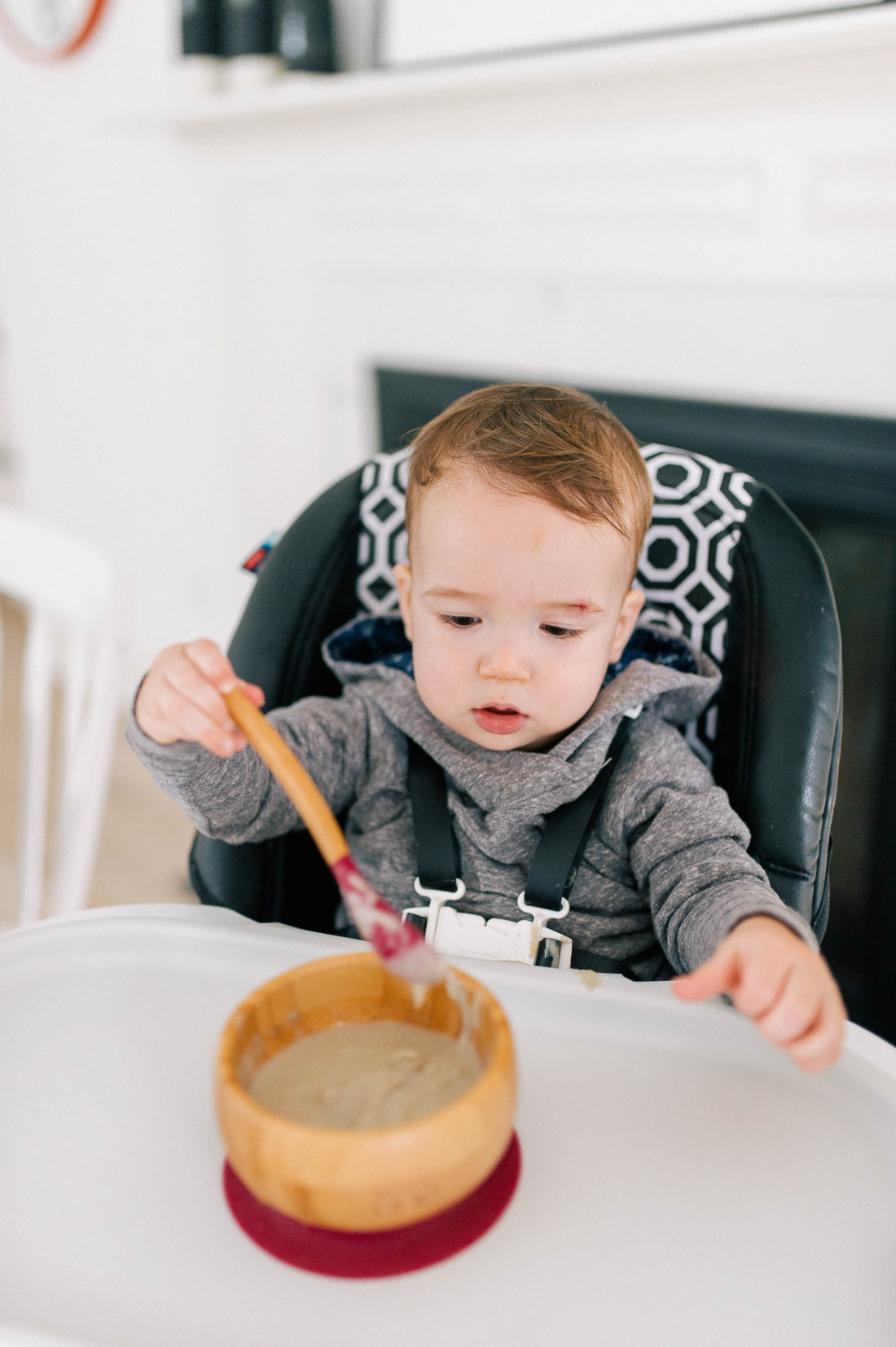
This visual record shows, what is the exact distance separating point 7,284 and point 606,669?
2464mm

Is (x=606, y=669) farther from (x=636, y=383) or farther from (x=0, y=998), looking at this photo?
(x=636, y=383)

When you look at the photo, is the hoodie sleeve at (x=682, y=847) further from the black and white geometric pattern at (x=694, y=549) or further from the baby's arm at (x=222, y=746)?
the baby's arm at (x=222, y=746)

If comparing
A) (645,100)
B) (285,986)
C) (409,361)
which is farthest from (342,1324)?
(409,361)

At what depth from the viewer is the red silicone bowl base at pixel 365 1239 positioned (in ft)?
1.55

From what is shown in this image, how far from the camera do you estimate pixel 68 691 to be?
106 centimetres

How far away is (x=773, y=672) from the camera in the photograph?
854 millimetres

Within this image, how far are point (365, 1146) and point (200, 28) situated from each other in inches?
79.2

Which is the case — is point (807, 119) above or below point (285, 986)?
above

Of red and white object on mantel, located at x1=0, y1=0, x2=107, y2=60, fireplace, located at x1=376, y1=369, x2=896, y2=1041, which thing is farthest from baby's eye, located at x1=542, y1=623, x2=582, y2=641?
red and white object on mantel, located at x1=0, y1=0, x2=107, y2=60

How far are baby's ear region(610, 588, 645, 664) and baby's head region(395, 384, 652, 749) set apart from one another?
1 cm

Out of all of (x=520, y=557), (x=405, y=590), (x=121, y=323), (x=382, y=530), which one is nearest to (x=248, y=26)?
(x=121, y=323)

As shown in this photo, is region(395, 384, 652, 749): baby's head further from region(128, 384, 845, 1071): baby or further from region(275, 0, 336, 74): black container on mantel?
region(275, 0, 336, 74): black container on mantel

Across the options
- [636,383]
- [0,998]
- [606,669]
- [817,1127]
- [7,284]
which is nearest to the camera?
[817,1127]

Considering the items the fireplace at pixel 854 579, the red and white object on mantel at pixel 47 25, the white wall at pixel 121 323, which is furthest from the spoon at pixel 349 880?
the red and white object on mantel at pixel 47 25
